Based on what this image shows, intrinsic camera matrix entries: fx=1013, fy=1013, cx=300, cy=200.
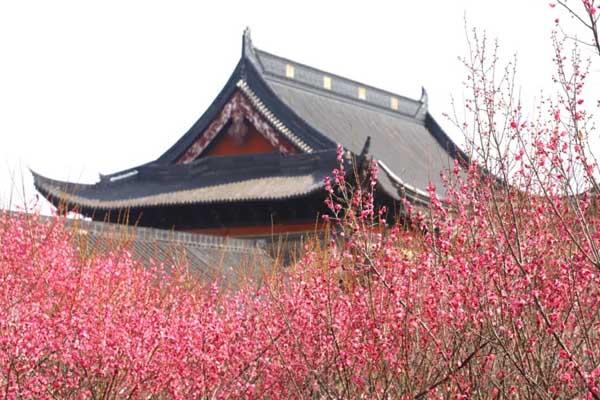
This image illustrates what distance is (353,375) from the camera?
6.39 m

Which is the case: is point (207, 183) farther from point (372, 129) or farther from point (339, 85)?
point (339, 85)

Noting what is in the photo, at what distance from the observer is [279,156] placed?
2273cm

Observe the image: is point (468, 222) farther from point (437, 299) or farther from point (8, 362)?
point (8, 362)

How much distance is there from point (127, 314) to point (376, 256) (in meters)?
2.25

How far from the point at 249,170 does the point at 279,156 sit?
0.84 metres

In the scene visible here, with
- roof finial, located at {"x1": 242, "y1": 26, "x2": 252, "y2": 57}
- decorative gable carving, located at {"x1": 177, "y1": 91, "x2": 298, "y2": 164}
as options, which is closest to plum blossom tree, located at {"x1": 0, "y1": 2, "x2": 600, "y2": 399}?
decorative gable carving, located at {"x1": 177, "y1": 91, "x2": 298, "y2": 164}

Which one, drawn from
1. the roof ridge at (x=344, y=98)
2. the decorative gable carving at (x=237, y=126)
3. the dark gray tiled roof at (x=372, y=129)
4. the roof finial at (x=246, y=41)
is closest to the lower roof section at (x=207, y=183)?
the decorative gable carving at (x=237, y=126)

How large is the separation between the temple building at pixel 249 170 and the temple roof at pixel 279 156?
0.10ft

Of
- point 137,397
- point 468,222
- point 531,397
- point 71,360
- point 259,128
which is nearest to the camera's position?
point 531,397

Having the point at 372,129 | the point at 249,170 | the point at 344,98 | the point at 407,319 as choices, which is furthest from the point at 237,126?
the point at 407,319

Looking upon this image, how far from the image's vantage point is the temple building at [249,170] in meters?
21.7

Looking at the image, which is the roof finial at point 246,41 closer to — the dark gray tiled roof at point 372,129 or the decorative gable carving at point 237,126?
the decorative gable carving at point 237,126

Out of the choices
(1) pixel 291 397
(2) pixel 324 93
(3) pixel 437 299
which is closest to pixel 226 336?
(1) pixel 291 397

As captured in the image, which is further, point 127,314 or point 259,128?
point 259,128
